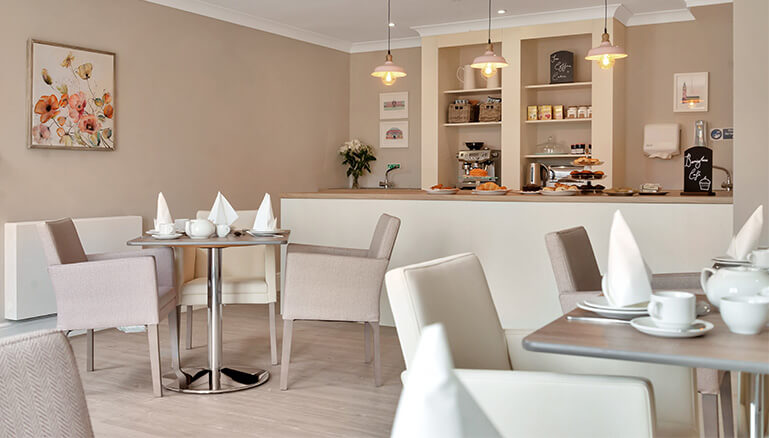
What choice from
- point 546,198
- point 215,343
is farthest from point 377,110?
point 215,343

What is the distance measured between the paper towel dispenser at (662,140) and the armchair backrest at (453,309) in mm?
4983

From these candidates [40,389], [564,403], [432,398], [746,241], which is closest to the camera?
[432,398]

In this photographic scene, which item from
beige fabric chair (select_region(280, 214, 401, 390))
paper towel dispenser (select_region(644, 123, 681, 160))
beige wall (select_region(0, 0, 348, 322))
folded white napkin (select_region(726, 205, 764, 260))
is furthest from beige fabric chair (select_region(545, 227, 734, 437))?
paper towel dispenser (select_region(644, 123, 681, 160))

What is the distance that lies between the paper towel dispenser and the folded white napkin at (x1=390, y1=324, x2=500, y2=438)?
6.45 m

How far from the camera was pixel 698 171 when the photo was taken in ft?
14.0

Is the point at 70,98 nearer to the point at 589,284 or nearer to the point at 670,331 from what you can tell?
the point at 589,284

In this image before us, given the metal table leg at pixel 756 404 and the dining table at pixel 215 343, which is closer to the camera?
the metal table leg at pixel 756 404

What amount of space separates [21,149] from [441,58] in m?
4.04

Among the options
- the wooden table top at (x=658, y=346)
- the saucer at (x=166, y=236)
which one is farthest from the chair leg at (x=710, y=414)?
the saucer at (x=166, y=236)

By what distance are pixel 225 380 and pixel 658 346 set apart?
284cm

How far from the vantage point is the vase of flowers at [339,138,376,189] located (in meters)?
7.78

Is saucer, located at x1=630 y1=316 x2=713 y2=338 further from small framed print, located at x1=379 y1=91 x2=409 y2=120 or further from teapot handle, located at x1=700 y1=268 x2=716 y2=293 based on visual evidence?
small framed print, located at x1=379 y1=91 x2=409 y2=120

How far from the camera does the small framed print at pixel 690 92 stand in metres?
6.44

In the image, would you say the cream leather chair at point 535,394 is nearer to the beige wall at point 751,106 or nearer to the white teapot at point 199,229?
the white teapot at point 199,229
